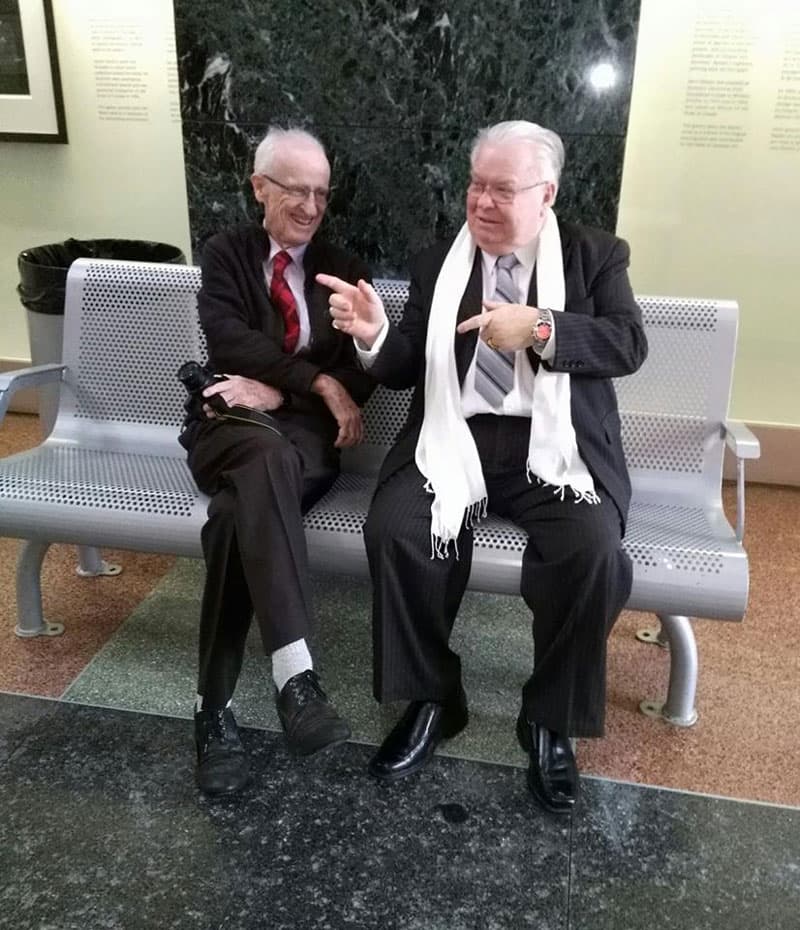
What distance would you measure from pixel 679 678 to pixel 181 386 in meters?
1.63

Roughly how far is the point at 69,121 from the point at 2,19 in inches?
18.8

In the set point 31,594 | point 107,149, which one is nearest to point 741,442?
point 31,594

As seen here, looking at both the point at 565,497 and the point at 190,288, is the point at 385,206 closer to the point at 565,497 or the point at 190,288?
the point at 190,288

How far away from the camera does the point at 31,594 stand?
2523 millimetres

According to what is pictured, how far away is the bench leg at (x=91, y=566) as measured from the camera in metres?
2.91

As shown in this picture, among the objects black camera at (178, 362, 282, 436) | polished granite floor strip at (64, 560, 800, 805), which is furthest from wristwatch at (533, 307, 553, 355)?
polished granite floor strip at (64, 560, 800, 805)

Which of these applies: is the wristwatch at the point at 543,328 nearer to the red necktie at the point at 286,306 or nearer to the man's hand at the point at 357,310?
the man's hand at the point at 357,310

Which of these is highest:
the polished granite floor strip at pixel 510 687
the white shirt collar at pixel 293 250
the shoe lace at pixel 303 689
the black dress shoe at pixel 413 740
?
the white shirt collar at pixel 293 250

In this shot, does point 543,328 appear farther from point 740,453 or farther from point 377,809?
point 377,809

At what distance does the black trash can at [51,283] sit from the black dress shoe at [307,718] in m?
1.39

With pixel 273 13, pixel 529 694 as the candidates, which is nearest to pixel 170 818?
pixel 529 694

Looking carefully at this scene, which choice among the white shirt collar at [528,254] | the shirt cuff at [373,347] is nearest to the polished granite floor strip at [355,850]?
the shirt cuff at [373,347]

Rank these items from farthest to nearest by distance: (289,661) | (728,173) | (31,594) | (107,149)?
(107,149)
(728,173)
(31,594)
(289,661)

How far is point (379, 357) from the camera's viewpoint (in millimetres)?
2143
